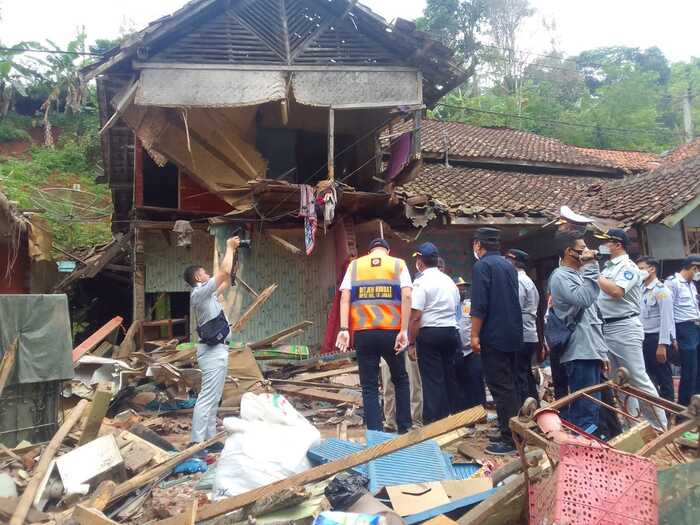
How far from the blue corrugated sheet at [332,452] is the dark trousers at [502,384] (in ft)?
4.25

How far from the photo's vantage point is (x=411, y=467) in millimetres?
3766

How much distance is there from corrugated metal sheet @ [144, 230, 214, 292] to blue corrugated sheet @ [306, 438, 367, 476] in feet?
24.0

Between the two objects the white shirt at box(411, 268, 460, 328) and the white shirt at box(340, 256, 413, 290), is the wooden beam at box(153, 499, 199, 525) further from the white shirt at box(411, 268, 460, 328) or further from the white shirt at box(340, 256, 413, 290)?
the white shirt at box(411, 268, 460, 328)

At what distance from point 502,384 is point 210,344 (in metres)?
2.74

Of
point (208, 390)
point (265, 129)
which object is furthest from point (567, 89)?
point (208, 390)

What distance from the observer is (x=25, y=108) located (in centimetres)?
2827

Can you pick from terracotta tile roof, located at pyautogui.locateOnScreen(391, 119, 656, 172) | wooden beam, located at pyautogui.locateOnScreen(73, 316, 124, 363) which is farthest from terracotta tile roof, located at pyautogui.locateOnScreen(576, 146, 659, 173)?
wooden beam, located at pyautogui.locateOnScreen(73, 316, 124, 363)

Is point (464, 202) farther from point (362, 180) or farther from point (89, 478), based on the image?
point (89, 478)

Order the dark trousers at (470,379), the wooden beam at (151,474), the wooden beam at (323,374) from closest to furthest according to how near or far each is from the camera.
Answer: the wooden beam at (151,474)
the dark trousers at (470,379)
the wooden beam at (323,374)

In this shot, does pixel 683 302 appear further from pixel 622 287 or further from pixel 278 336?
pixel 278 336

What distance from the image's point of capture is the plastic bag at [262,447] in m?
3.50

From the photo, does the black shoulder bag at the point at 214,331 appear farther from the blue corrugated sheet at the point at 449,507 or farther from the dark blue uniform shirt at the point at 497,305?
the blue corrugated sheet at the point at 449,507

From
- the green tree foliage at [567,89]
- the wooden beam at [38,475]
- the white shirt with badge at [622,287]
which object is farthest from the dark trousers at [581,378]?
the green tree foliage at [567,89]

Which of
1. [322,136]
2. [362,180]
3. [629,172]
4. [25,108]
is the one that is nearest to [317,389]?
[362,180]
